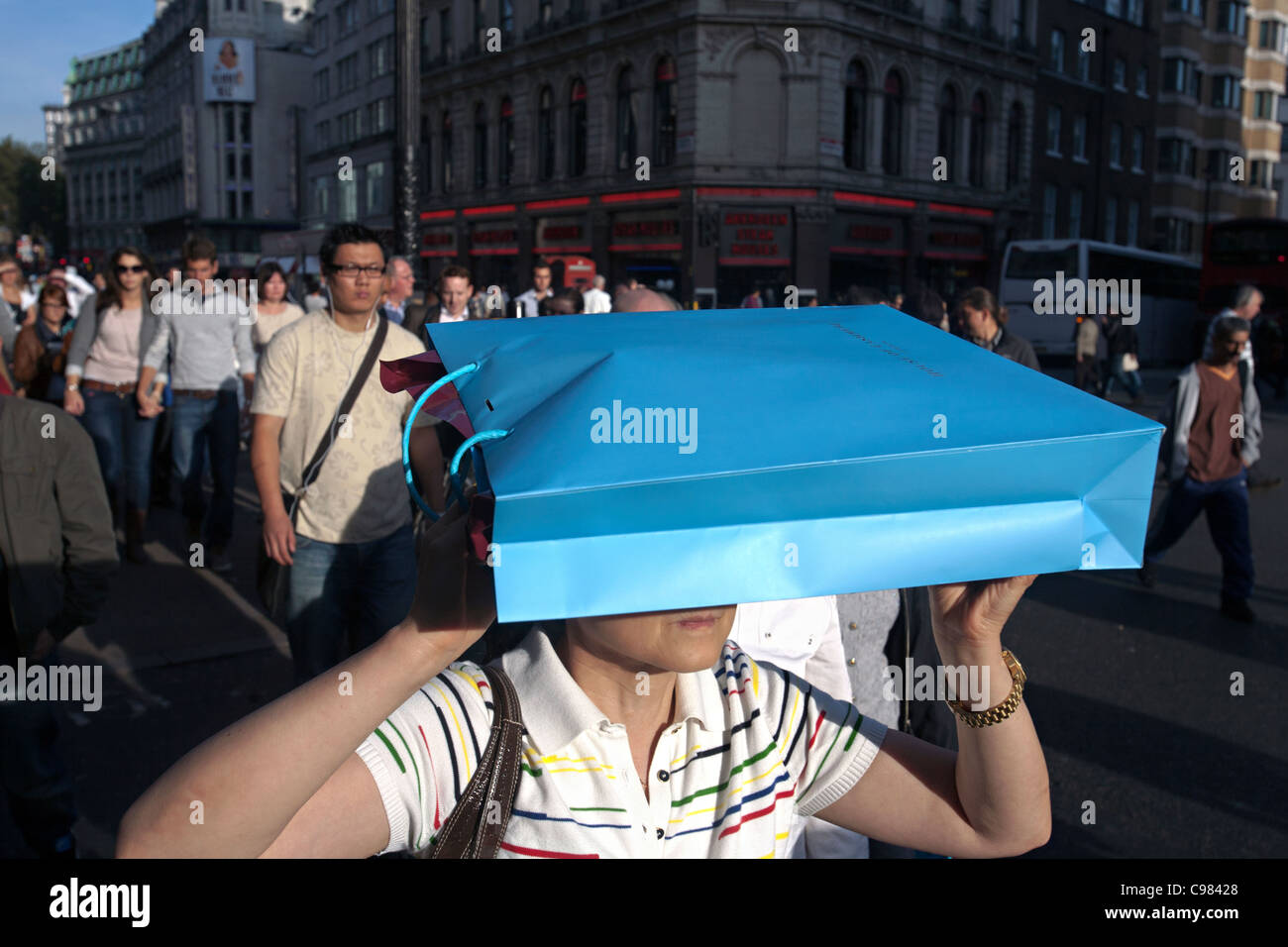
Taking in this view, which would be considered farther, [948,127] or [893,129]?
[948,127]

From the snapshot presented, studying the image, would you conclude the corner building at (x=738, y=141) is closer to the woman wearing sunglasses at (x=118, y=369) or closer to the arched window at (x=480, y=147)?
the arched window at (x=480, y=147)

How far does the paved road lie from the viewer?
160 inches

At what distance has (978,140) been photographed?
120 feet

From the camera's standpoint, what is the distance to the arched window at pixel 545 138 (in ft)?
118

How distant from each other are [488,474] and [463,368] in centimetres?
26

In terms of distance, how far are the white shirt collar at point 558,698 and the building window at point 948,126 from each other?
118 feet

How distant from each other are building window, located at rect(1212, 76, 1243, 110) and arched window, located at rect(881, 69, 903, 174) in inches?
1071

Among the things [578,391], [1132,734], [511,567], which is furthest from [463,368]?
[1132,734]

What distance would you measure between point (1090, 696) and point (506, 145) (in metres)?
35.8

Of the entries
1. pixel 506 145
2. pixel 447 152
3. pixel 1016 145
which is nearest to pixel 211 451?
pixel 506 145

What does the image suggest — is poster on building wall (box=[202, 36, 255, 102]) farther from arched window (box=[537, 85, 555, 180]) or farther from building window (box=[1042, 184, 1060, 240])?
building window (box=[1042, 184, 1060, 240])

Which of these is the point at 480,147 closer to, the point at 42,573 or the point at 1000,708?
the point at 42,573

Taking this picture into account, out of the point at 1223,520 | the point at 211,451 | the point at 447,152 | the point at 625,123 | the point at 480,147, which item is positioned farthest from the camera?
the point at 447,152

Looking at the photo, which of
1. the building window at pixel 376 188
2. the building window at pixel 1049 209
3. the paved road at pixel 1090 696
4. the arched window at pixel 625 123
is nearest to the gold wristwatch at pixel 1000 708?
the paved road at pixel 1090 696
